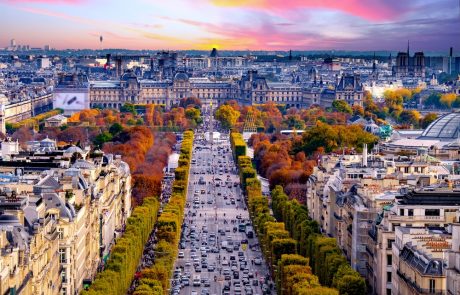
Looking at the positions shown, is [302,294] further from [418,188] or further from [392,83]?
[392,83]

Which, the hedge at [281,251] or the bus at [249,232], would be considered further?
the bus at [249,232]

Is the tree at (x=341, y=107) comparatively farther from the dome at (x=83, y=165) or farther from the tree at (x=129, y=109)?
the dome at (x=83, y=165)

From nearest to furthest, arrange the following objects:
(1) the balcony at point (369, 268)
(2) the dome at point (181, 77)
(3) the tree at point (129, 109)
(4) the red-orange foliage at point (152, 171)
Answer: (1) the balcony at point (369, 268), (4) the red-orange foliage at point (152, 171), (3) the tree at point (129, 109), (2) the dome at point (181, 77)

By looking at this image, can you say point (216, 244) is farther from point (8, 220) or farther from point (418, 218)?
point (8, 220)

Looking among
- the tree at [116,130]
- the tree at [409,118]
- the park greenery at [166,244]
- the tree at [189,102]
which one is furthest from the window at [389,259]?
the tree at [189,102]

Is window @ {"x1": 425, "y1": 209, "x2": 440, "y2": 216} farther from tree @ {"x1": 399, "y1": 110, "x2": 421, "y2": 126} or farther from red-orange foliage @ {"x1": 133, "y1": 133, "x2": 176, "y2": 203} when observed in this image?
tree @ {"x1": 399, "y1": 110, "x2": 421, "y2": 126}

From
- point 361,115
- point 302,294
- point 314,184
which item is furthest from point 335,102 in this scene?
point 302,294
